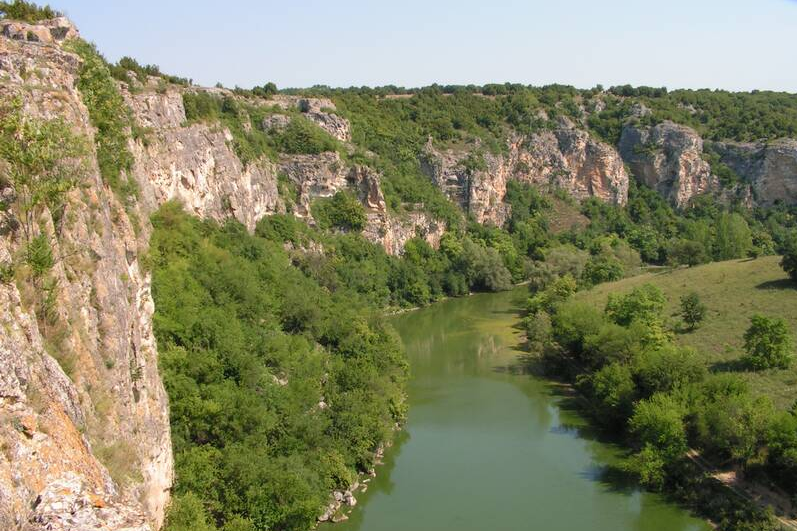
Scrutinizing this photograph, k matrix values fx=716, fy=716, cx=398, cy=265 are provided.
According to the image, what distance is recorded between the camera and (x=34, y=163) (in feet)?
32.2

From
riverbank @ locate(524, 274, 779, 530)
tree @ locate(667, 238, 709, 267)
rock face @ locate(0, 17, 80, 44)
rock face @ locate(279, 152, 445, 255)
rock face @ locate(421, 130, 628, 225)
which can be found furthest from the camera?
rock face @ locate(421, 130, 628, 225)

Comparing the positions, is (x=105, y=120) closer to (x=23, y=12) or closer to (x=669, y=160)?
(x=23, y=12)

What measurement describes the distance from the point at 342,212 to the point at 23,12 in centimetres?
2889

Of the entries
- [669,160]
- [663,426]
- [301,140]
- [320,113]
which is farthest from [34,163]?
[669,160]

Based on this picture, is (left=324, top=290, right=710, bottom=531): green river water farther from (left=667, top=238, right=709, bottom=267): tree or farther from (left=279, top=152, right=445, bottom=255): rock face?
(left=667, top=238, right=709, bottom=267): tree

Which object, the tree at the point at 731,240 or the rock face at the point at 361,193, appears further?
the tree at the point at 731,240

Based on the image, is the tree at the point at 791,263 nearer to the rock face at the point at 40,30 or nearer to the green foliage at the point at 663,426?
the green foliage at the point at 663,426

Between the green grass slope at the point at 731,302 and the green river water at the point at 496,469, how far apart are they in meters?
5.59

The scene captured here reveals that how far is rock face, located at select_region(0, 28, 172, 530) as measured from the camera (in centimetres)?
→ 637

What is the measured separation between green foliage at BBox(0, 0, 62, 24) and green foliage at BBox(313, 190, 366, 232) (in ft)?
88.4

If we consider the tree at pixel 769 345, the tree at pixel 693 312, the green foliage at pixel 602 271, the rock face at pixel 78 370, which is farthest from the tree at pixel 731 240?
the rock face at pixel 78 370

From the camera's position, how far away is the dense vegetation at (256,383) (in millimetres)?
16219

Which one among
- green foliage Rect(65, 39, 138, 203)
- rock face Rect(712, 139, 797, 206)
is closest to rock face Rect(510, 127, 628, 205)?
rock face Rect(712, 139, 797, 206)

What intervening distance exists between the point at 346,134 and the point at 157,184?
2889 cm
